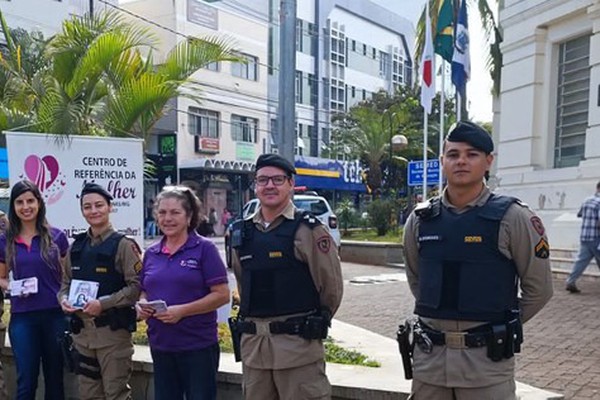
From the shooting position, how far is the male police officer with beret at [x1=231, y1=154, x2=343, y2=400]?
3.25m

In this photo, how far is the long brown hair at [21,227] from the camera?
4.32 meters

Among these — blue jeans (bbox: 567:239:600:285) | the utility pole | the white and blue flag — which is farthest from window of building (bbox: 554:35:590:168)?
the utility pole

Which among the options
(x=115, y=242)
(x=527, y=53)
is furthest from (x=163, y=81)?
(x=527, y=53)

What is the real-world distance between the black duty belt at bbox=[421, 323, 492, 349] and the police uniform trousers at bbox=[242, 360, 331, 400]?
2.42ft

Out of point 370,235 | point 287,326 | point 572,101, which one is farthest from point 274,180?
point 370,235

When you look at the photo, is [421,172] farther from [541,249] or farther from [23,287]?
[541,249]

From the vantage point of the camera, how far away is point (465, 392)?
2.80 meters

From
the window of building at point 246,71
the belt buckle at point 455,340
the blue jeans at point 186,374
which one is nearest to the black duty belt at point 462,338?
the belt buckle at point 455,340

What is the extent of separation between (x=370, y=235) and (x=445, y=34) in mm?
7602

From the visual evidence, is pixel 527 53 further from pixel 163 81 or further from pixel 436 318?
pixel 436 318

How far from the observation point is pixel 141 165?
6293 mm

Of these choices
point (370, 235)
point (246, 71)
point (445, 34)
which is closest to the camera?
point (445, 34)

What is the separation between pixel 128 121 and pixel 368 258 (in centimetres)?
1025

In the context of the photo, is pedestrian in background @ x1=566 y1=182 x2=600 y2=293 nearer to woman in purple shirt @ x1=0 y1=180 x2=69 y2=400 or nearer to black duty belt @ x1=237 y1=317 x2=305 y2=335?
black duty belt @ x1=237 y1=317 x2=305 y2=335
